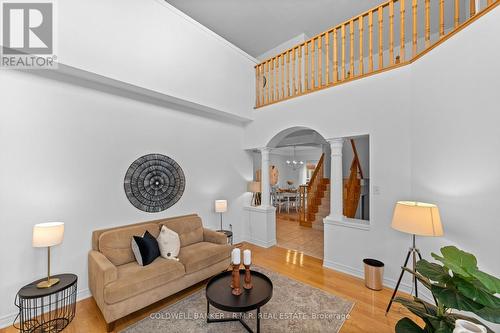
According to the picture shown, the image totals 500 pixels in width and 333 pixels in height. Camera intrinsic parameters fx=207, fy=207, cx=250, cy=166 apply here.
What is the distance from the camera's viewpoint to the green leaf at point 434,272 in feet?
4.30

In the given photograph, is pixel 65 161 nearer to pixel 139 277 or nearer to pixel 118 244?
pixel 118 244

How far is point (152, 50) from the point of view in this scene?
3131 millimetres

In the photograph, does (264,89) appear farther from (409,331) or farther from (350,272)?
(409,331)

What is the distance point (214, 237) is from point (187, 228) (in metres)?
0.49

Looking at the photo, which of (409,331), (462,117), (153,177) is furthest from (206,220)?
(462,117)

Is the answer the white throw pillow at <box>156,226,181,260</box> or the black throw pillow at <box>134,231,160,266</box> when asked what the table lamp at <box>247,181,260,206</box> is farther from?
the black throw pillow at <box>134,231,160,266</box>

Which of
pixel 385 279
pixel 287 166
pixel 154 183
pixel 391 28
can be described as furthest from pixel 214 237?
pixel 287 166

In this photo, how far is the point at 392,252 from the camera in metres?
3.03

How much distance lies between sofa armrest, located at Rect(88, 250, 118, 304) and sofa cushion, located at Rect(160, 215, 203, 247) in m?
0.96

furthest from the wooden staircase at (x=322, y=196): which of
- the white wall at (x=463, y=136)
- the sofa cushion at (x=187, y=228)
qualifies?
the sofa cushion at (x=187, y=228)

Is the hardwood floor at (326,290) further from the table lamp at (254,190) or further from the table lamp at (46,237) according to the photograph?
the table lamp at (254,190)

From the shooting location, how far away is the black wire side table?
206 cm

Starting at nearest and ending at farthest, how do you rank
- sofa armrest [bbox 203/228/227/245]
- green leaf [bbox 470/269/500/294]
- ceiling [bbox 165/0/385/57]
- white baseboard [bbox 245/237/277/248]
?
green leaf [bbox 470/269/500/294], sofa armrest [bbox 203/228/227/245], ceiling [bbox 165/0/385/57], white baseboard [bbox 245/237/277/248]

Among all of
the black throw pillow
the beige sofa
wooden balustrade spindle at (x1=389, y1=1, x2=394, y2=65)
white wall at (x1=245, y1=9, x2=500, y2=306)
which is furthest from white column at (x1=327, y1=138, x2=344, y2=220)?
the black throw pillow
